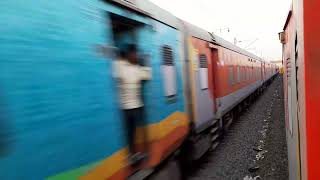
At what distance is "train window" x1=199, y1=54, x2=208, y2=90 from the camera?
8.09 m

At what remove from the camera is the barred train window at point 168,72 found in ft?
17.7

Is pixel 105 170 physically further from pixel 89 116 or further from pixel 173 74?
pixel 173 74

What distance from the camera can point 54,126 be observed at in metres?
2.45

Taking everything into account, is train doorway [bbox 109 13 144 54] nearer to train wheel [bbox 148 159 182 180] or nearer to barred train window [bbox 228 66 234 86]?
train wheel [bbox 148 159 182 180]

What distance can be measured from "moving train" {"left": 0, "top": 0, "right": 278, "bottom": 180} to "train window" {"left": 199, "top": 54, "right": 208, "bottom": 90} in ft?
9.00

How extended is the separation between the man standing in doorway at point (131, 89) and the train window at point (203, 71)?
3.53 m

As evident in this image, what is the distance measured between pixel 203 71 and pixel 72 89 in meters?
5.89

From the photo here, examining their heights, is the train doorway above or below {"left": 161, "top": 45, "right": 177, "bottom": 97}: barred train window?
above

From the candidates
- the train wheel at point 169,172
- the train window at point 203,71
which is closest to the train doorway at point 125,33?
the train wheel at point 169,172

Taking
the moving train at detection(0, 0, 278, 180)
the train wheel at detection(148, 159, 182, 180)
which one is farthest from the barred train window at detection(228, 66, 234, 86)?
the moving train at detection(0, 0, 278, 180)

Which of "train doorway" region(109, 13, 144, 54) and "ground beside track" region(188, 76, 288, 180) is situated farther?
"ground beside track" region(188, 76, 288, 180)

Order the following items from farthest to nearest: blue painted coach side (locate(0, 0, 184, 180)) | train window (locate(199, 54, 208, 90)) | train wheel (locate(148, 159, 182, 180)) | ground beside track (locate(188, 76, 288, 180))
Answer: train window (locate(199, 54, 208, 90)) < ground beside track (locate(188, 76, 288, 180)) < train wheel (locate(148, 159, 182, 180)) < blue painted coach side (locate(0, 0, 184, 180))

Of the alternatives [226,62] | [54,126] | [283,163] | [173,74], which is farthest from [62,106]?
[226,62]

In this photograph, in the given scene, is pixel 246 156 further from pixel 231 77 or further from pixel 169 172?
pixel 231 77
